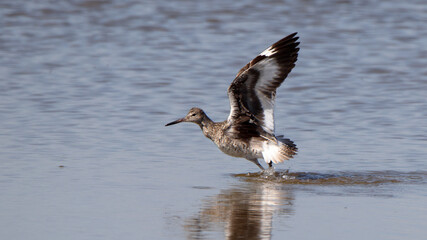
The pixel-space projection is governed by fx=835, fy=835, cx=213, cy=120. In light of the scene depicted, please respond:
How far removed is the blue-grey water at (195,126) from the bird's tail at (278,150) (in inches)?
5.4

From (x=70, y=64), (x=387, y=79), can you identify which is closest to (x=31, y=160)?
(x=70, y=64)

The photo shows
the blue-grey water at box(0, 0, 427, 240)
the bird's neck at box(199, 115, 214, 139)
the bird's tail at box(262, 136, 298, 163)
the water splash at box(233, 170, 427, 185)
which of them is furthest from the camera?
the bird's neck at box(199, 115, 214, 139)

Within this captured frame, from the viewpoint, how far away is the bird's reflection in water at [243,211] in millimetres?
5016

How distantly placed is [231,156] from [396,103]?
9.05 feet

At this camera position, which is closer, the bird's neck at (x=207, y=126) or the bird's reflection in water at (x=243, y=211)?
the bird's reflection in water at (x=243, y=211)

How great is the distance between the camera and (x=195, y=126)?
872 centimetres

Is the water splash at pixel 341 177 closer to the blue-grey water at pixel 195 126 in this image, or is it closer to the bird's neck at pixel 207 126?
the blue-grey water at pixel 195 126

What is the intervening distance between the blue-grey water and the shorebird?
7.1 inches

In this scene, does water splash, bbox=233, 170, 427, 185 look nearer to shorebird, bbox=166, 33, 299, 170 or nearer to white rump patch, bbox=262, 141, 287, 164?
white rump patch, bbox=262, 141, 287, 164

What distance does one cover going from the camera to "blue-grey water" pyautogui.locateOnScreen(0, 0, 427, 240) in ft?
17.5

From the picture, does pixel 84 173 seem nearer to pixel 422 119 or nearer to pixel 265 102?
pixel 265 102

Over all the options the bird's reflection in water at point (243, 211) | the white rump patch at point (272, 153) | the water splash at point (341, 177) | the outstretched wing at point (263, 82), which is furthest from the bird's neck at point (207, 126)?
the bird's reflection in water at point (243, 211)

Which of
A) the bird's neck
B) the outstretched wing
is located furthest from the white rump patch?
the bird's neck

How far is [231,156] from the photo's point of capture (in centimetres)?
762
